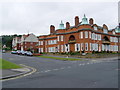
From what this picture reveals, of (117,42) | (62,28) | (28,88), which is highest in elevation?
(62,28)

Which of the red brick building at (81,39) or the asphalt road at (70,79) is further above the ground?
the red brick building at (81,39)

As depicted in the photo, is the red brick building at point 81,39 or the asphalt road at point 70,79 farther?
the red brick building at point 81,39

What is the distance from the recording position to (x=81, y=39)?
44.3 m

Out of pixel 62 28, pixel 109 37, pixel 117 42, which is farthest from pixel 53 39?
pixel 117 42

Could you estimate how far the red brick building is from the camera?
43778 millimetres

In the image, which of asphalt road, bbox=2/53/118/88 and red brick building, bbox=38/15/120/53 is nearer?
asphalt road, bbox=2/53/118/88

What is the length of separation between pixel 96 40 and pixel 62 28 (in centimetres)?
1255

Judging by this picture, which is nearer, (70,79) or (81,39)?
(70,79)

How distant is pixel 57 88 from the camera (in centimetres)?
729

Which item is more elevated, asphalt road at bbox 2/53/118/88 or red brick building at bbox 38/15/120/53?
red brick building at bbox 38/15/120/53

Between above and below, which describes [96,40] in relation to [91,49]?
above

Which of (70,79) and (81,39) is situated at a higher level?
(81,39)

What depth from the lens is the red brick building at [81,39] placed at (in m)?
43.8

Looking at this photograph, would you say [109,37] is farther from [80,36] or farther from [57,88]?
[57,88]
